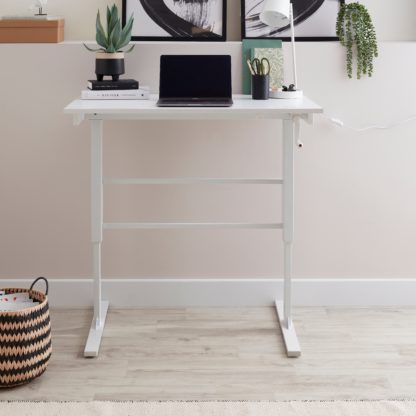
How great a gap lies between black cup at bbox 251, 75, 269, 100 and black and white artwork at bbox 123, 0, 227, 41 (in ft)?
1.30

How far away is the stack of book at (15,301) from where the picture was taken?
270cm

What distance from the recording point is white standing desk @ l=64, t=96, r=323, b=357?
8.84 ft

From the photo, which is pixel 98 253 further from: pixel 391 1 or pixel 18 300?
pixel 391 1

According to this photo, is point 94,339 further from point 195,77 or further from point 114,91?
point 195,77

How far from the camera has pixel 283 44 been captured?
10.5 feet

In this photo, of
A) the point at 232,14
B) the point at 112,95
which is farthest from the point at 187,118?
the point at 232,14

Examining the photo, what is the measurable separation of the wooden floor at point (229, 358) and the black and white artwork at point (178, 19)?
3.65ft

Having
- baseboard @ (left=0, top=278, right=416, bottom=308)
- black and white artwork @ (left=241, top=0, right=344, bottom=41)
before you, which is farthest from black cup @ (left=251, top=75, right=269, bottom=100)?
baseboard @ (left=0, top=278, right=416, bottom=308)

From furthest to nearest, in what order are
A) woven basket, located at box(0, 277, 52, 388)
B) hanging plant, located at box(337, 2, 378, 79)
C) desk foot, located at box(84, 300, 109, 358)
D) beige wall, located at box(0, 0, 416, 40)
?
beige wall, located at box(0, 0, 416, 40), hanging plant, located at box(337, 2, 378, 79), desk foot, located at box(84, 300, 109, 358), woven basket, located at box(0, 277, 52, 388)

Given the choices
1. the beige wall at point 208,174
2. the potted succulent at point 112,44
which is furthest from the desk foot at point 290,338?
the potted succulent at point 112,44

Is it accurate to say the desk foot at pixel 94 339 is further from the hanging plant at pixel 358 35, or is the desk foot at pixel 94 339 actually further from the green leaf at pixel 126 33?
the hanging plant at pixel 358 35

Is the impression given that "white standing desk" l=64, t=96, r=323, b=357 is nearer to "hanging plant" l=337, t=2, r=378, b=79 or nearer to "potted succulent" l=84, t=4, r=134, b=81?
"potted succulent" l=84, t=4, r=134, b=81

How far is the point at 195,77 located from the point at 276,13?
0.39 metres

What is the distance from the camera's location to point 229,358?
284 centimetres
